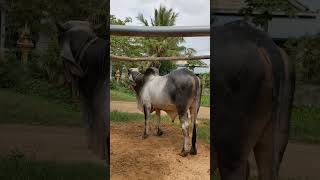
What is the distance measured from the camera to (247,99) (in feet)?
11.3

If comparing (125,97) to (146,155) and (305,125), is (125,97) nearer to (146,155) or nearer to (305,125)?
(146,155)

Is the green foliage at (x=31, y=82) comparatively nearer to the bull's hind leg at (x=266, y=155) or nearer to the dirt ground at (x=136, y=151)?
the dirt ground at (x=136, y=151)

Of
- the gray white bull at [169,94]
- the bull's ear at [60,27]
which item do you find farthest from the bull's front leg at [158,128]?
the bull's ear at [60,27]

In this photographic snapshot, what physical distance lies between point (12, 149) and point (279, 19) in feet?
8.68

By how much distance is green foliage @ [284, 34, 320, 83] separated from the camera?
3549mm

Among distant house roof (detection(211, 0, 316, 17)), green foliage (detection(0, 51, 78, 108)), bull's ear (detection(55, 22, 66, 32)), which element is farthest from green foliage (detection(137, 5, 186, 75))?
green foliage (detection(0, 51, 78, 108))

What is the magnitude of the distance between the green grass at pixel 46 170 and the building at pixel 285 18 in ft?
5.64

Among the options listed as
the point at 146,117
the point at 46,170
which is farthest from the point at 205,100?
the point at 46,170

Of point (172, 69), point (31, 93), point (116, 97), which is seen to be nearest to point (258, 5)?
point (172, 69)

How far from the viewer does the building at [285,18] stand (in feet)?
11.7

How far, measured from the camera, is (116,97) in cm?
385

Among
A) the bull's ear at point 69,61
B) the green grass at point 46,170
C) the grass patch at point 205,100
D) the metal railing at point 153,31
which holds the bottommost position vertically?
the green grass at point 46,170

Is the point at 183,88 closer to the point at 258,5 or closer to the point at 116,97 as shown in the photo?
the point at 116,97

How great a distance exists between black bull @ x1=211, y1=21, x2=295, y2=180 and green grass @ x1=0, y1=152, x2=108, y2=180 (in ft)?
3.75
